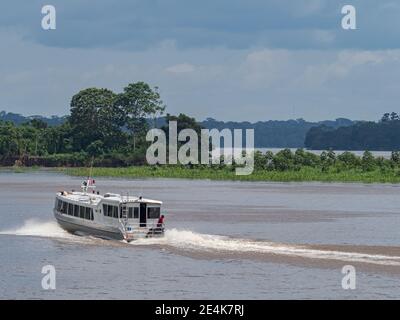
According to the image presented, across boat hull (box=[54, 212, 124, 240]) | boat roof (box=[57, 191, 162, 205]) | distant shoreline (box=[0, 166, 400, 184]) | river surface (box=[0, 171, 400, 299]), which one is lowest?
river surface (box=[0, 171, 400, 299])

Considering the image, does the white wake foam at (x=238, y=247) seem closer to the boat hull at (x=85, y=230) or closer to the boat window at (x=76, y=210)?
the boat hull at (x=85, y=230)

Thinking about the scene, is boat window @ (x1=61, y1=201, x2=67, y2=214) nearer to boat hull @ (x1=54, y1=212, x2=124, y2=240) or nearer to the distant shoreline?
boat hull @ (x1=54, y1=212, x2=124, y2=240)

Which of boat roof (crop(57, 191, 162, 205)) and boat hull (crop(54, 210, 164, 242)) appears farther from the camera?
boat roof (crop(57, 191, 162, 205))

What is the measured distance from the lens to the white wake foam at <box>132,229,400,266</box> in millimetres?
53031

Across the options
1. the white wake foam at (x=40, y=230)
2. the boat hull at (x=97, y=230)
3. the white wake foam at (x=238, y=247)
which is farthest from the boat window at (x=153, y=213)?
the white wake foam at (x=40, y=230)

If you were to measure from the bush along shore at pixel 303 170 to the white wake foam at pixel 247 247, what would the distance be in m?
84.1

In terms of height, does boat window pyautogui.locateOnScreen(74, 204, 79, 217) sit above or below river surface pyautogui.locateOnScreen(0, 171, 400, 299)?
above

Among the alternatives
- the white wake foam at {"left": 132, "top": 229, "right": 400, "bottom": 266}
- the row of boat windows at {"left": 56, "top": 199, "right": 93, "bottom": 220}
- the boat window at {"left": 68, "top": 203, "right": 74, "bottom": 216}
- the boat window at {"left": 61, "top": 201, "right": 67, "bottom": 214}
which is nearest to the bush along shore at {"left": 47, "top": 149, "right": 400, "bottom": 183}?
the row of boat windows at {"left": 56, "top": 199, "right": 93, "bottom": 220}

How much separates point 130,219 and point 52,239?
6900mm

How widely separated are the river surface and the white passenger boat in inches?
28.2
